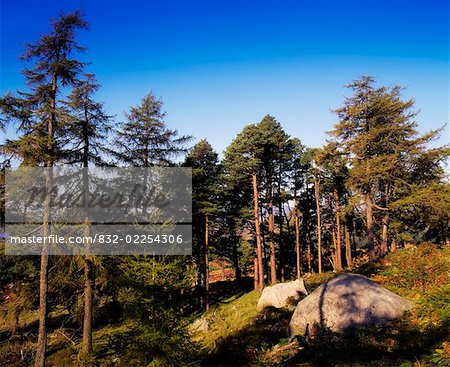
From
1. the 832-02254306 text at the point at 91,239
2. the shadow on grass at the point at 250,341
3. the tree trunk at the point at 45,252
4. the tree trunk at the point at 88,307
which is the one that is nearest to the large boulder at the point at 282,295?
the shadow on grass at the point at 250,341

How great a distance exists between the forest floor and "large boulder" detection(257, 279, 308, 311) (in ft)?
3.39

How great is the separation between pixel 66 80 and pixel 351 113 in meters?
20.0

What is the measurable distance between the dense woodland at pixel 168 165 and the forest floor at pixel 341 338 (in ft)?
1.90

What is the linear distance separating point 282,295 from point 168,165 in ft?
39.3

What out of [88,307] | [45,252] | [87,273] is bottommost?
[88,307]

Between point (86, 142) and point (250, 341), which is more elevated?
point (86, 142)

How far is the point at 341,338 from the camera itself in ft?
36.7

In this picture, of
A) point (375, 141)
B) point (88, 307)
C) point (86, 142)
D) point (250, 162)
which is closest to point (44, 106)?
point (86, 142)

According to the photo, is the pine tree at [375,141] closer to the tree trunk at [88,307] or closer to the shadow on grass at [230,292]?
the shadow on grass at [230,292]

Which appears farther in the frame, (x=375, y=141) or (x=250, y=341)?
(x=375, y=141)

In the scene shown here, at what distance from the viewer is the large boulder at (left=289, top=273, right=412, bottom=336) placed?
39.3 feet

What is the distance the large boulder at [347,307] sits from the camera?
1198cm

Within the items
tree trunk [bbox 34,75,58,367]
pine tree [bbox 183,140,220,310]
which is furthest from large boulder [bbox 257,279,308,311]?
tree trunk [bbox 34,75,58,367]

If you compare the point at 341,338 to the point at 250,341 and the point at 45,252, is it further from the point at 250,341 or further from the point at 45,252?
the point at 45,252
